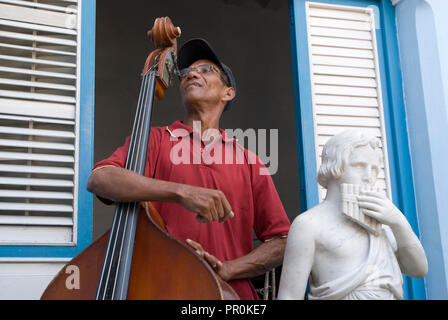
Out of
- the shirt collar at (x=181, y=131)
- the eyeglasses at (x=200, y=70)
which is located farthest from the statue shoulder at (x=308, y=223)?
the eyeglasses at (x=200, y=70)

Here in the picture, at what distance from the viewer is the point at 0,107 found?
2031 millimetres

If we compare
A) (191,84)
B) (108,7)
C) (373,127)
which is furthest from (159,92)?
(108,7)

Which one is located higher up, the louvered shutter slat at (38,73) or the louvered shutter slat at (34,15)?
the louvered shutter slat at (34,15)

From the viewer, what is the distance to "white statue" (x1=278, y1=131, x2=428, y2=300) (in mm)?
1376

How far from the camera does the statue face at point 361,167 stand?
148 centimetres

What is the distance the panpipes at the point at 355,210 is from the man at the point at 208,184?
→ 1.14ft

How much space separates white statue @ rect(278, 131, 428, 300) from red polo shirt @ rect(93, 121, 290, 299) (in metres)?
0.41

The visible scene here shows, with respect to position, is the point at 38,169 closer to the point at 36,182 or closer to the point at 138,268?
the point at 36,182

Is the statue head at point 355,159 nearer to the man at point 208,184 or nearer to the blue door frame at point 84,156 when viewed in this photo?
the man at point 208,184

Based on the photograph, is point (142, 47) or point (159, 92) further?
point (142, 47)

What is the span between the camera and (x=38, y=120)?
207cm

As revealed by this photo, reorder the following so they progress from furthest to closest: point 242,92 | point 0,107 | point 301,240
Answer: point 242,92
point 0,107
point 301,240
